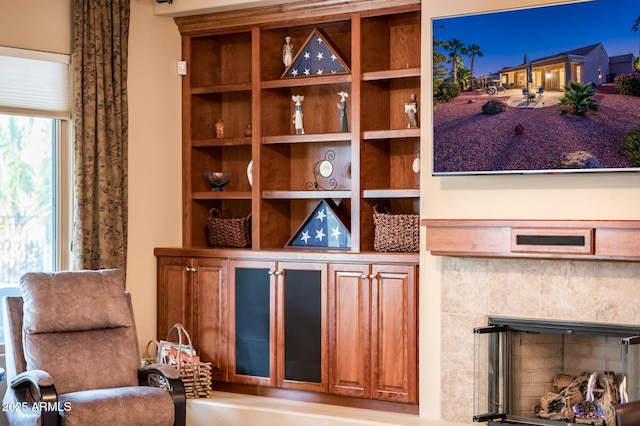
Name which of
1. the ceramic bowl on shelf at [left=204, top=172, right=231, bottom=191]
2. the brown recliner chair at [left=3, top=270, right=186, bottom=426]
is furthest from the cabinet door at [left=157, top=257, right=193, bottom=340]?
the brown recliner chair at [left=3, top=270, right=186, bottom=426]

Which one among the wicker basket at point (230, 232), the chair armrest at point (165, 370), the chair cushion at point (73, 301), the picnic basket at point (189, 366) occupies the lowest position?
the picnic basket at point (189, 366)

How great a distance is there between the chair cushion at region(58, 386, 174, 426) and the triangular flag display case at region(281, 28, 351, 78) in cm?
230

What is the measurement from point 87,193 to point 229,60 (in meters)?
1.56

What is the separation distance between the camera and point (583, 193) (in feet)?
14.9

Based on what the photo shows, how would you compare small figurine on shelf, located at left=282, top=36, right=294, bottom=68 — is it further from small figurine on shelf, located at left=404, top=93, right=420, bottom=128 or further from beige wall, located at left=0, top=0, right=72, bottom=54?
beige wall, located at left=0, top=0, right=72, bottom=54

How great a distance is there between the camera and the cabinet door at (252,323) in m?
5.59

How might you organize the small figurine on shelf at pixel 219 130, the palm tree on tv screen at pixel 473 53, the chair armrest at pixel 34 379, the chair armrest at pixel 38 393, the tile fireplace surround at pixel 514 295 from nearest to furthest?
→ the chair armrest at pixel 38 393 < the chair armrest at pixel 34 379 < the tile fireplace surround at pixel 514 295 < the palm tree on tv screen at pixel 473 53 < the small figurine on shelf at pixel 219 130

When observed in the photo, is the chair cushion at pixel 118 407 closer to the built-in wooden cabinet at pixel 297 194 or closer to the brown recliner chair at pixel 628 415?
the built-in wooden cabinet at pixel 297 194

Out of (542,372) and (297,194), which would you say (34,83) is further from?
(542,372)

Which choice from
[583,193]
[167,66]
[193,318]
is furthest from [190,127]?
[583,193]

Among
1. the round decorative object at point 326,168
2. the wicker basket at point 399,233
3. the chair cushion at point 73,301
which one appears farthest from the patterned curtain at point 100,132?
the wicker basket at point 399,233

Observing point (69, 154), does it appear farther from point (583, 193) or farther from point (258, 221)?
point (583, 193)

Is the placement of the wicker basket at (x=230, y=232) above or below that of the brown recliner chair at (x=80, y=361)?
above

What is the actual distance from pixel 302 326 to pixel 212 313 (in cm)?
68
